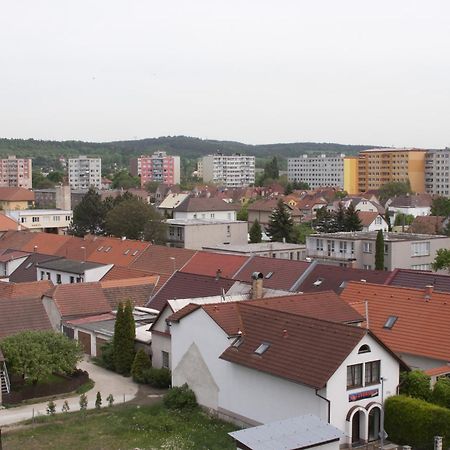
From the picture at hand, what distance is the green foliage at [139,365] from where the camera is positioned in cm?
3005

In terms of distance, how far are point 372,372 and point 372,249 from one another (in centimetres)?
3512

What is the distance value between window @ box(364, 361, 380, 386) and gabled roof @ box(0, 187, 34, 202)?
3367 inches

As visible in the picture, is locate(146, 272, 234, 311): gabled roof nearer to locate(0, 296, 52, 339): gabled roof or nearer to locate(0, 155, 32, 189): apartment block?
locate(0, 296, 52, 339): gabled roof

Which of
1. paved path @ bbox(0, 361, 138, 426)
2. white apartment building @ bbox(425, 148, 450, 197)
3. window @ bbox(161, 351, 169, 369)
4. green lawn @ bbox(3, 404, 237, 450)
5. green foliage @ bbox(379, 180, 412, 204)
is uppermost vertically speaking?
white apartment building @ bbox(425, 148, 450, 197)

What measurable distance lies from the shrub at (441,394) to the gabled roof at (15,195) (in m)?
86.3

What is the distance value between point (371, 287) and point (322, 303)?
3.68m

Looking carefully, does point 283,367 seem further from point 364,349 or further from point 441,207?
point 441,207

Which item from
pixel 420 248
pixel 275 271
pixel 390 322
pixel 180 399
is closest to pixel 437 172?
pixel 420 248

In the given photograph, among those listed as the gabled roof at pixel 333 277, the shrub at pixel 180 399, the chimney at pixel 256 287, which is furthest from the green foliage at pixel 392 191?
the shrub at pixel 180 399

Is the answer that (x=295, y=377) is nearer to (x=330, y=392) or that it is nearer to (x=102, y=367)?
(x=330, y=392)

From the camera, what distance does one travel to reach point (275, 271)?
141ft

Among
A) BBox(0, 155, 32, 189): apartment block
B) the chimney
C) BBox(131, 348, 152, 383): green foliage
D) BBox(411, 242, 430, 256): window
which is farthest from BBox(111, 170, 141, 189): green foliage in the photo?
BBox(131, 348, 152, 383): green foliage

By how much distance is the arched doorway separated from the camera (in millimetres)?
23359

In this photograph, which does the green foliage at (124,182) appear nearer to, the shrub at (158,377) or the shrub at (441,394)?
the shrub at (158,377)
